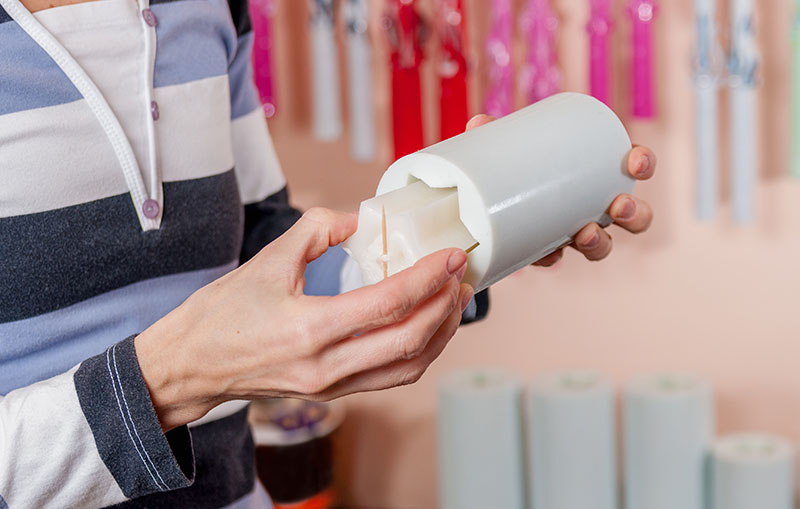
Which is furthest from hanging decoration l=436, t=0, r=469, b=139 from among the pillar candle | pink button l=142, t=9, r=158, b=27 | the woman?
pink button l=142, t=9, r=158, b=27

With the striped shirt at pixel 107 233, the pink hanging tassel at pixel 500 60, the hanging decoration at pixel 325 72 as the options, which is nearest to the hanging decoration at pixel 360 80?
the hanging decoration at pixel 325 72

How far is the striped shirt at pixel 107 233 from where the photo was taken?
20.2 inches

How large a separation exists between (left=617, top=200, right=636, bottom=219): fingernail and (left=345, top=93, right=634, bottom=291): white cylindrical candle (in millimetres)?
12

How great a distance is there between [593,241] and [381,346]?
259 millimetres

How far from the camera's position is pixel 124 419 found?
1.66ft

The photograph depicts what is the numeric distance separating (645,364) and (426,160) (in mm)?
919

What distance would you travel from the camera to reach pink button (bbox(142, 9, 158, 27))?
630 mm

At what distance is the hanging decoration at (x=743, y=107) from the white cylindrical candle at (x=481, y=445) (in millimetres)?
395

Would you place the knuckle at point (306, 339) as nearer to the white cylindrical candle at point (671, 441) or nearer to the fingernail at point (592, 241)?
the fingernail at point (592, 241)

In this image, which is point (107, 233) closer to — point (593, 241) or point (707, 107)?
point (593, 241)

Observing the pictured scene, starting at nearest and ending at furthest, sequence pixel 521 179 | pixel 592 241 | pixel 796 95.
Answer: pixel 521 179, pixel 592 241, pixel 796 95

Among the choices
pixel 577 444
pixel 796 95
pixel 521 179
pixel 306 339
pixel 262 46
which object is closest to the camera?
pixel 306 339

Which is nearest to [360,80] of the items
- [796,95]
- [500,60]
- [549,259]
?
[500,60]

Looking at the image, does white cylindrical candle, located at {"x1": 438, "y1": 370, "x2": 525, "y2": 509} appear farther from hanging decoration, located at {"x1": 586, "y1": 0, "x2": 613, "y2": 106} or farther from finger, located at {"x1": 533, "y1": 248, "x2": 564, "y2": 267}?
finger, located at {"x1": 533, "y1": 248, "x2": 564, "y2": 267}
